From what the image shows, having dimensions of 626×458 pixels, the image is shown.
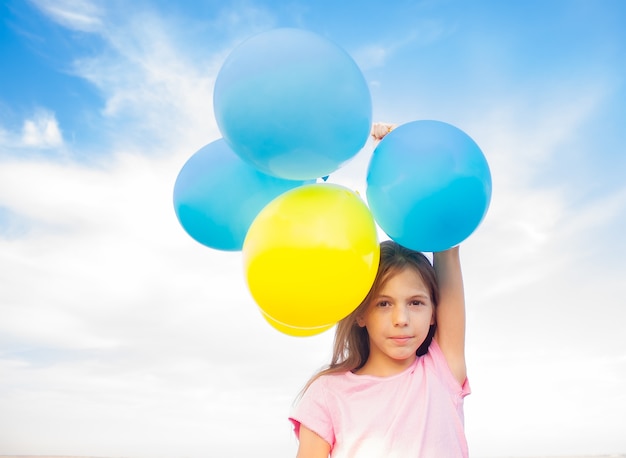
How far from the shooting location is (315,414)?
2879 millimetres

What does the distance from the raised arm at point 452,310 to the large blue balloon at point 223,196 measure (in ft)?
2.53

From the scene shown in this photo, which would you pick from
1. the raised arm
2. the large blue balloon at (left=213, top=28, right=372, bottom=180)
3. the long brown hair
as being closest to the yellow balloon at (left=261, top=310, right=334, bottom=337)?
the long brown hair

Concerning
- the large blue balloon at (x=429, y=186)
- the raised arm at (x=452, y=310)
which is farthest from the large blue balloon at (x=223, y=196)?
the raised arm at (x=452, y=310)

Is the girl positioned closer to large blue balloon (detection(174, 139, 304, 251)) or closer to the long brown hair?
the long brown hair

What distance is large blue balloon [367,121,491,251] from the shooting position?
232 cm

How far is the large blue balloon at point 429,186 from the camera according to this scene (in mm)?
2324

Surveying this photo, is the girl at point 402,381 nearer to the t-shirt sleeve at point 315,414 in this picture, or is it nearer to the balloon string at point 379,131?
the t-shirt sleeve at point 315,414

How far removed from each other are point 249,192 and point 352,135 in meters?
0.61

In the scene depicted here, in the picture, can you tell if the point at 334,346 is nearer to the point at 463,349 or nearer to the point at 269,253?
the point at 463,349

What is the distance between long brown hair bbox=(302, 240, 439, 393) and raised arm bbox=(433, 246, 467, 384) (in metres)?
0.05

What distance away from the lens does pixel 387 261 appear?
285cm

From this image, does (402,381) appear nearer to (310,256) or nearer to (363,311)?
(363,311)

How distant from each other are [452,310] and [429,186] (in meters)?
0.78

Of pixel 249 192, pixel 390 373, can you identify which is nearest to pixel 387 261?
pixel 390 373
